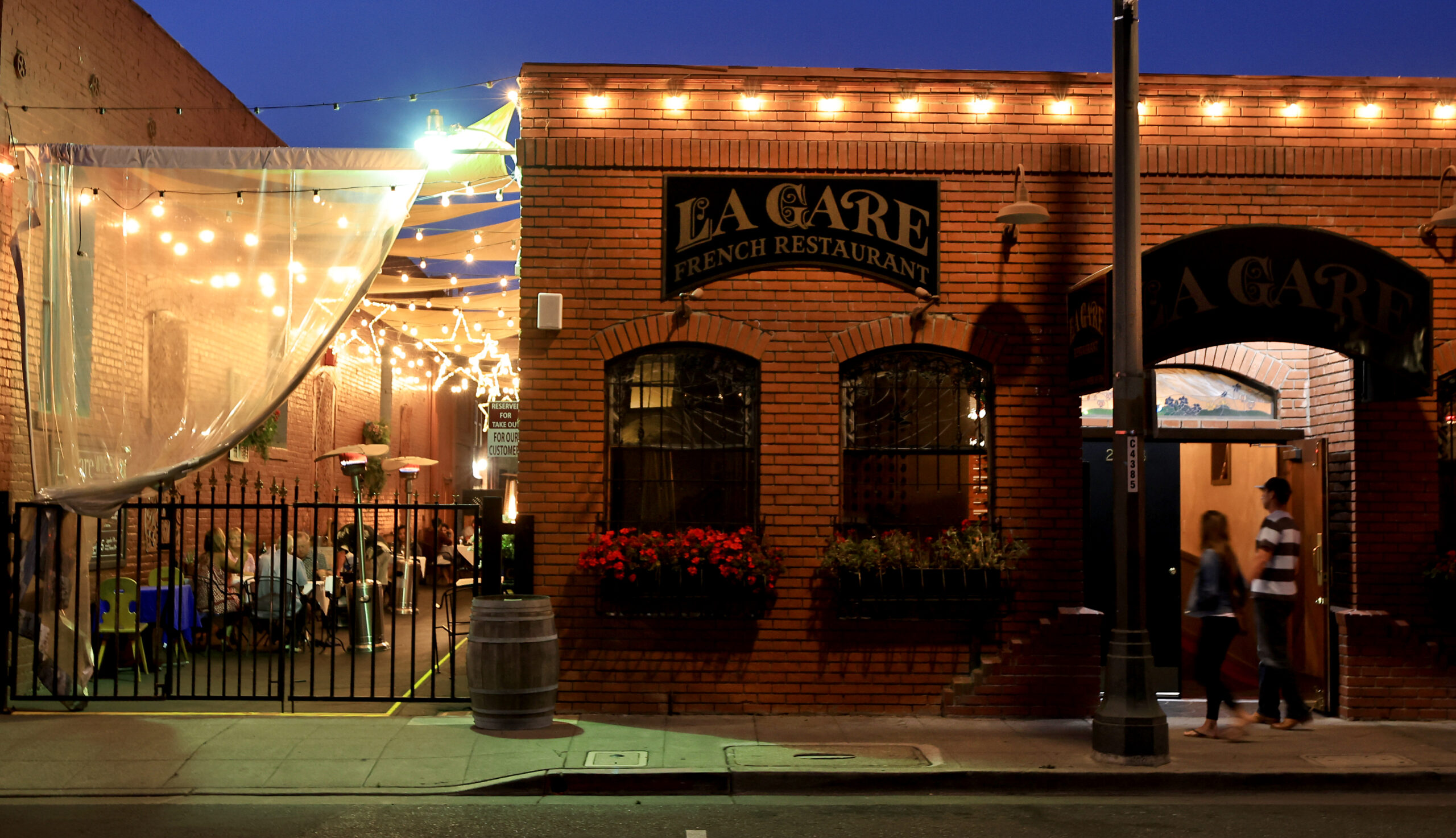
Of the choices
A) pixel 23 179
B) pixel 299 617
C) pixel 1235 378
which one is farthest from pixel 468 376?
pixel 1235 378

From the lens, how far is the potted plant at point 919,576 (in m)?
8.96

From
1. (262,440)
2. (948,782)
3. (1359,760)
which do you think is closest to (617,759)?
(948,782)

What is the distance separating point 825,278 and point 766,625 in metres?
2.78

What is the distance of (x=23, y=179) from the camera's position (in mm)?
8992

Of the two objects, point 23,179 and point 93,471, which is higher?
point 23,179

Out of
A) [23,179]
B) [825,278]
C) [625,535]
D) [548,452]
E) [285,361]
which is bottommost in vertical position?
[625,535]

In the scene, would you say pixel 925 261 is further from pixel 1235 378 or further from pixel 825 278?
pixel 1235 378

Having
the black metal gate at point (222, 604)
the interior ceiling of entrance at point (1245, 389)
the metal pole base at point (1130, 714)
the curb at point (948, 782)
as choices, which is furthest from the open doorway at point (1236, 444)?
the black metal gate at point (222, 604)

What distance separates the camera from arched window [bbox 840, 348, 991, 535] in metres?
9.35

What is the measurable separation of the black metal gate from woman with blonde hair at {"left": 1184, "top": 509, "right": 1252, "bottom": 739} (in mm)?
4973

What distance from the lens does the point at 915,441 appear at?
938 cm

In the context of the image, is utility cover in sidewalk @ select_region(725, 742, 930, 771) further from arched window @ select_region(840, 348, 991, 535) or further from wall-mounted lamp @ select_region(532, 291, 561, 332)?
wall-mounted lamp @ select_region(532, 291, 561, 332)

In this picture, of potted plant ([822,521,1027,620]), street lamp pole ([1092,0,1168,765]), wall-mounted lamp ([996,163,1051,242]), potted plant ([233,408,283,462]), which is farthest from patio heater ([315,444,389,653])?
street lamp pole ([1092,0,1168,765])

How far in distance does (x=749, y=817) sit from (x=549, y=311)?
4.28 metres
